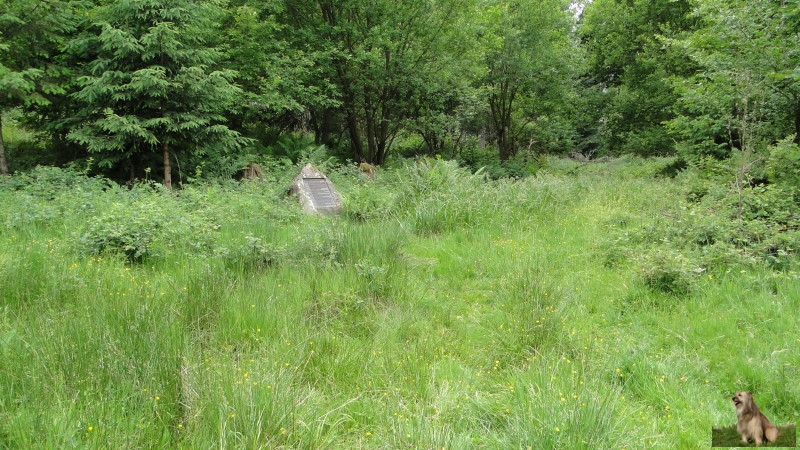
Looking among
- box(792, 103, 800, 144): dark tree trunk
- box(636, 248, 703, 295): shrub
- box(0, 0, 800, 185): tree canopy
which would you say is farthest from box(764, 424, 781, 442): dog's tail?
box(792, 103, 800, 144): dark tree trunk

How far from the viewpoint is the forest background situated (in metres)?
2.29

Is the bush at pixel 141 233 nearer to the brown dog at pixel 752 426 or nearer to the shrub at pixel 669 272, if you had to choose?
the shrub at pixel 669 272

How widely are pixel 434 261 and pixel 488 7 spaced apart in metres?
13.9

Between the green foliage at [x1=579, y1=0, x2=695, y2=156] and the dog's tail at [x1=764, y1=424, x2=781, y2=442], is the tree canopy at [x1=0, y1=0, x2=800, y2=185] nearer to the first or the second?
the green foliage at [x1=579, y1=0, x2=695, y2=156]

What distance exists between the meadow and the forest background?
0.02 m

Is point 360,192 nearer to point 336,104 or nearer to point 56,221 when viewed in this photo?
point 56,221

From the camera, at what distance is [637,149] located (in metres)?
18.2

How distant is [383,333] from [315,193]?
20.3ft

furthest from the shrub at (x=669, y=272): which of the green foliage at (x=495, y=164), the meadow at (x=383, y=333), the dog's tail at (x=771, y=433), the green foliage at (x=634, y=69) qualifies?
the green foliage at (x=634, y=69)

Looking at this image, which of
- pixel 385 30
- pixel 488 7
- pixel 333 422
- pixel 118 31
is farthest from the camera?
pixel 488 7

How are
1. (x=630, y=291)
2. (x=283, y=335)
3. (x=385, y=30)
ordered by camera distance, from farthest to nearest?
(x=385, y=30) < (x=630, y=291) < (x=283, y=335)

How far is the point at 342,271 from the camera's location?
4520 mm

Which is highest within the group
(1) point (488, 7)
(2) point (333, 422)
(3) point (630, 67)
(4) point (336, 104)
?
(1) point (488, 7)

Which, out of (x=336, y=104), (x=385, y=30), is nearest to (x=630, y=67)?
(x=385, y=30)
